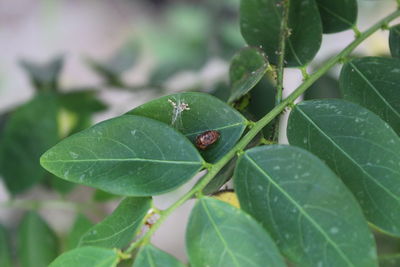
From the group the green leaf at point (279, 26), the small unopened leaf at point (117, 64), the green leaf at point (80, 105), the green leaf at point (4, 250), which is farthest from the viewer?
the small unopened leaf at point (117, 64)

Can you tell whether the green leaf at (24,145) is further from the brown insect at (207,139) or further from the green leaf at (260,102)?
the brown insect at (207,139)

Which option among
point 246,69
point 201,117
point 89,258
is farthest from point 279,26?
point 89,258

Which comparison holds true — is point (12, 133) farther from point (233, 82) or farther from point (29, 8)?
point (29, 8)

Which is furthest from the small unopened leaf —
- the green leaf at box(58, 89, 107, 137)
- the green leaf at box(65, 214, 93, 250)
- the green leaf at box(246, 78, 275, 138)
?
the green leaf at box(246, 78, 275, 138)

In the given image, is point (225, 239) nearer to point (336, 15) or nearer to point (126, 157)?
point (126, 157)

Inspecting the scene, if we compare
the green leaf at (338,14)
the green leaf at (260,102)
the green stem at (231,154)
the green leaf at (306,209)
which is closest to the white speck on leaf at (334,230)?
the green leaf at (306,209)
